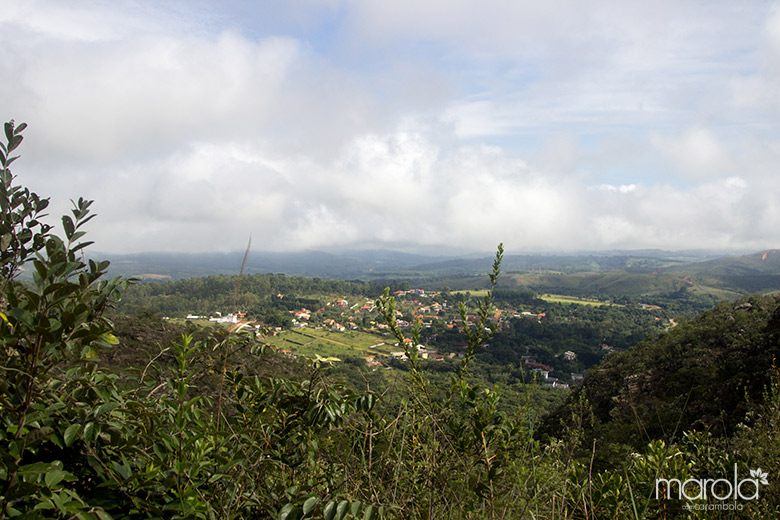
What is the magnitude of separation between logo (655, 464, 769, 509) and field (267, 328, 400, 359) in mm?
36675

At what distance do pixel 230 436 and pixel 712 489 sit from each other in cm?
279

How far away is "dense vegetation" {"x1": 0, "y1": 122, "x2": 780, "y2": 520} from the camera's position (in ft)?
4.06

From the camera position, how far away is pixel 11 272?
1.60 metres

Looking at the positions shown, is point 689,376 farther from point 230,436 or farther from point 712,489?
point 230,436

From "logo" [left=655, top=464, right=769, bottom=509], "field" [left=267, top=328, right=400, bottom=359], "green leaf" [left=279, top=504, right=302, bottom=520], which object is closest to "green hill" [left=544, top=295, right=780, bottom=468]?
"logo" [left=655, top=464, right=769, bottom=509]

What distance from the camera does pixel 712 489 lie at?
234 cm

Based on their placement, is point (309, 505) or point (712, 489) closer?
point (309, 505)

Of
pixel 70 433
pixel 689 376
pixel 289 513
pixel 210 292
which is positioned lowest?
pixel 689 376

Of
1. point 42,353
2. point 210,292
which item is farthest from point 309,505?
point 210,292

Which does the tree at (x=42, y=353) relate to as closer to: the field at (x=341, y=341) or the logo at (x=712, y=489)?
the logo at (x=712, y=489)

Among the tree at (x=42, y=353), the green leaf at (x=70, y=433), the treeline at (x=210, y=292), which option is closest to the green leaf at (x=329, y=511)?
the tree at (x=42, y=353)

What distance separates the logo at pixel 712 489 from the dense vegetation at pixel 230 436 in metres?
0.03

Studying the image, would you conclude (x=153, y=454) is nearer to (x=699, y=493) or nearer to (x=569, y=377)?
(x=699, y=493)

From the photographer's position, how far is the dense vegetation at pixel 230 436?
124cm
